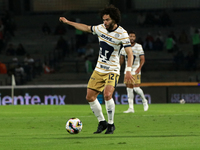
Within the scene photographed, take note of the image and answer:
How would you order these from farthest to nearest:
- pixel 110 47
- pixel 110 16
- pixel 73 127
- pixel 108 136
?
pixel 110 47
pixel 110 16
pixel 73 127
pixel 108 136

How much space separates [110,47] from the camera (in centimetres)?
872

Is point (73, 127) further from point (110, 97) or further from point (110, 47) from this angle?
point (110, 47)

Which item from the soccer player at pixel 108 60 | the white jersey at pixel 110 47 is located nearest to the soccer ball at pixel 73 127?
the soccer player at pixel 108 60

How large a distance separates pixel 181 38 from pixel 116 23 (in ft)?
69.9

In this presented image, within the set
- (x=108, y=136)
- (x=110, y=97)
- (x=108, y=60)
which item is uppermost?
(x=108, y=60)

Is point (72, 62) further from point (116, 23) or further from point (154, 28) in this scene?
point (116, 23)

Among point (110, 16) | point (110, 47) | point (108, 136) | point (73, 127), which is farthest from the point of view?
point (110, 47)

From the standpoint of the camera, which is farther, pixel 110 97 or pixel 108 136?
pixel 110 97

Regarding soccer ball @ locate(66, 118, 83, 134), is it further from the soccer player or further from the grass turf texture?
the soccer player

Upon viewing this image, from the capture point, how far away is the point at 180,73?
84.8 ft

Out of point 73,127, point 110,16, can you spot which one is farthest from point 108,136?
point 110,16

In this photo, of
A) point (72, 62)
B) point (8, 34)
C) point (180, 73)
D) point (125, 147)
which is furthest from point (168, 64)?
point (125, 147)

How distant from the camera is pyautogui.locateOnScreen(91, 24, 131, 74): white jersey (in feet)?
28.4

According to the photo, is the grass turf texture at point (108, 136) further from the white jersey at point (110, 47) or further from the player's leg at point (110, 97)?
the white jersey at point (110, 47)
